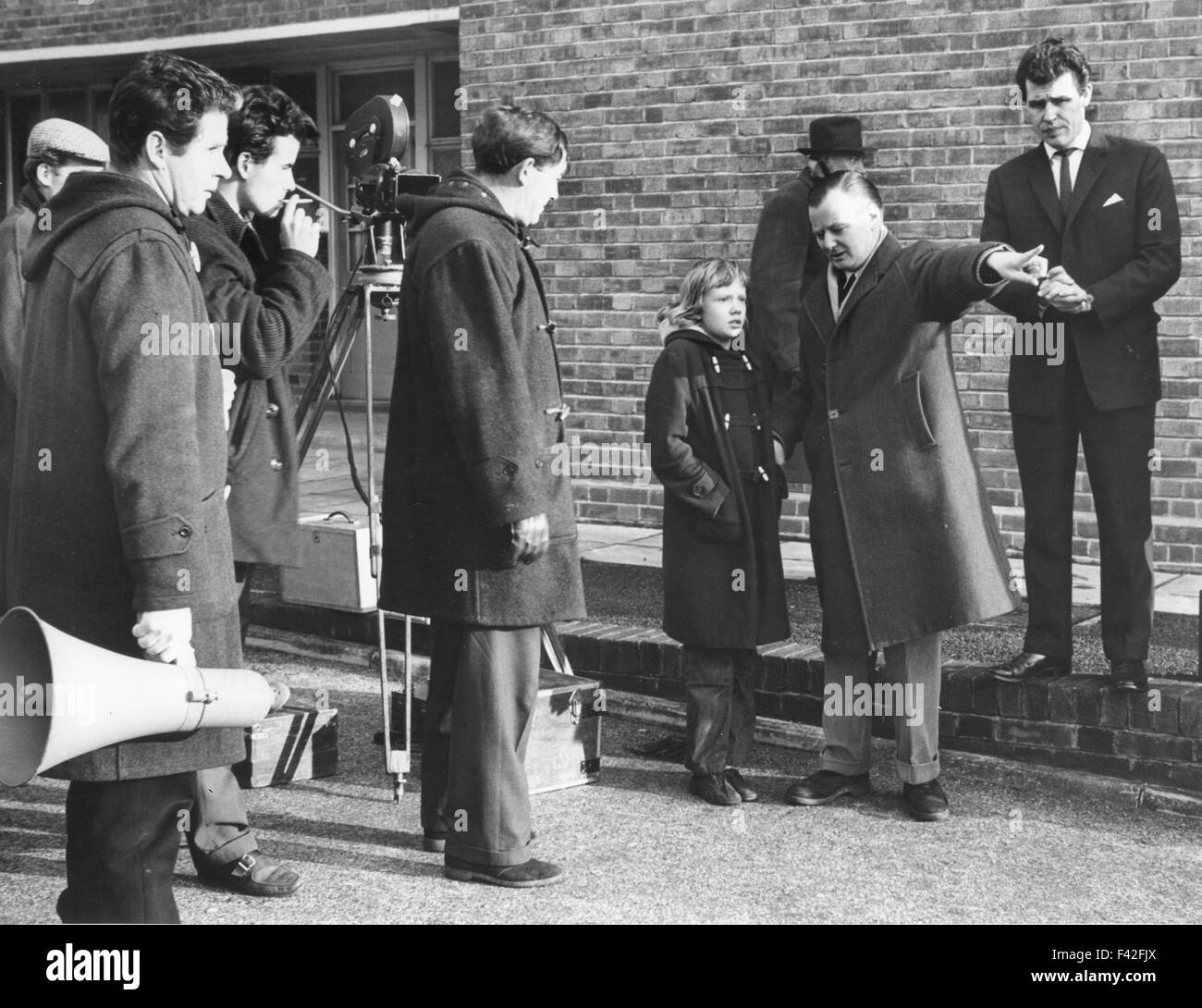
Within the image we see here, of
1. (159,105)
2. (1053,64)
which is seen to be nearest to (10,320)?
(159,105)

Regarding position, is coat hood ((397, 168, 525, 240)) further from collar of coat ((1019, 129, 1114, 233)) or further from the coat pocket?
collar of coat ((1019, 129, 1114, 233))

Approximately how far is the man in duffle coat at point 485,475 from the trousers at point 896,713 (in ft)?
3.65

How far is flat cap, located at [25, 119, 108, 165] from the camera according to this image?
225 inches

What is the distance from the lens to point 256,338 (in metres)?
4.57

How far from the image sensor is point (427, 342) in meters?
4.42

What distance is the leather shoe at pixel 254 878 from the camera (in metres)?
4.38

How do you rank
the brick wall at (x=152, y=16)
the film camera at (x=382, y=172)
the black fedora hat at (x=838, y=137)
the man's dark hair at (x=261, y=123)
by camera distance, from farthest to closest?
the brick wall at (x=152, y=16), the black fedora hat at (x=838, y=137), the film camera at (x=382, y=172), the man's dark hair at (x=261, y=123)

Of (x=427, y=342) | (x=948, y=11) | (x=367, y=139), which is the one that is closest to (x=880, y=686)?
(x=427, y=342)

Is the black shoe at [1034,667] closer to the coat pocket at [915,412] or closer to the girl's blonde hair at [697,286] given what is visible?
the coat pocket at [915,412]

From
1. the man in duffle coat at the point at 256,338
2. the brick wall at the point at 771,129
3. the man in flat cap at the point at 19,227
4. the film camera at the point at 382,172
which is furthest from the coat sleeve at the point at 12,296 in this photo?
the brick wall at the point at 771,129

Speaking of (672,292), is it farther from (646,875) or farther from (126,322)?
(126,322)

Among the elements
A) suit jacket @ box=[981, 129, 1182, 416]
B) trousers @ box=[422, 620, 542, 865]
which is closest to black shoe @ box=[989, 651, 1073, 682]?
suit jacket @ box=[981, 129, 1182, 416]

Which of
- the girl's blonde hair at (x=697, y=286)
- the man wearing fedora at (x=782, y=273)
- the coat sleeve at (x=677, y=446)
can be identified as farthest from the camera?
the man wearing fedora at (x=782, y=273)
